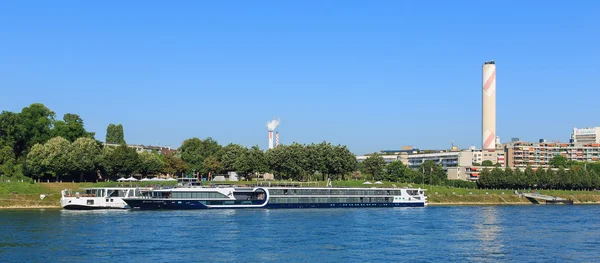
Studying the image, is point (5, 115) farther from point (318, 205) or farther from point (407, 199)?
point (407, 199)

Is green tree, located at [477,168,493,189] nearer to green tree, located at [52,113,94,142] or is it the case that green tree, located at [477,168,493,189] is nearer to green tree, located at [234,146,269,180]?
green tree, located at [234,146,269,180]

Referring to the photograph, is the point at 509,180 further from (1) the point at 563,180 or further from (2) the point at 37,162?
(2) the point at 37,162

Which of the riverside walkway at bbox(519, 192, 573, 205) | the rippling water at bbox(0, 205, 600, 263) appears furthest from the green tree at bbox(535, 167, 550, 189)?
the rippling water at bbox(0, 205, 600, 263)

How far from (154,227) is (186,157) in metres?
90.1

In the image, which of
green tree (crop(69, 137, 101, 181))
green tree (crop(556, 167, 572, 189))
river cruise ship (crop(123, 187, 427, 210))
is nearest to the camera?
river cruise ship (crop(123, 187, 427, 210))

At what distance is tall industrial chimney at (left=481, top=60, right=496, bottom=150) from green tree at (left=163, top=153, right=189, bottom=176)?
7225 cm

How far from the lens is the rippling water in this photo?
2009 inches

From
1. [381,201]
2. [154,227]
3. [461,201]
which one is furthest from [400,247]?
[461,201]

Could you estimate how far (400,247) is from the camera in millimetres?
56062

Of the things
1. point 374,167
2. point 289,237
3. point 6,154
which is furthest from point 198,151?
point 289,237

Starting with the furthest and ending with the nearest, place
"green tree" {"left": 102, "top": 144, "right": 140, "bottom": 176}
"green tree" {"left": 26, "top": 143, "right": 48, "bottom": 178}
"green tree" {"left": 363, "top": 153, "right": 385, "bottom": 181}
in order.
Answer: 1. "green tree" {"left": 363, "top": 153, "right": 385, "bottom": 181}
2. "green tree" {"left": 102, "top": 144, "right": 140, "bottom": 176}
3. "green tree" {"left": 26, "top": 143, "right": 48, "bottom": 178}

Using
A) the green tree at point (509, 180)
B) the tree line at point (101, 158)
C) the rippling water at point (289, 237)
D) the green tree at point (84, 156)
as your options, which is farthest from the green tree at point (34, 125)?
the green tree at point (509, 180)

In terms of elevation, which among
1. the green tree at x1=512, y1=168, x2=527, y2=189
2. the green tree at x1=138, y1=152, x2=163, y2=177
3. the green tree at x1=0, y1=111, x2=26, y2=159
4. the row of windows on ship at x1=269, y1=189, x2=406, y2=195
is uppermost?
the green tree at x1=0, y1=111, x2=26, y2=159

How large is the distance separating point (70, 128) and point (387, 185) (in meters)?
56.4
